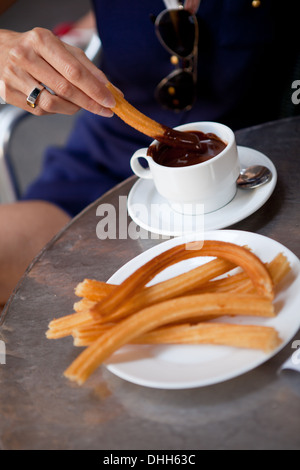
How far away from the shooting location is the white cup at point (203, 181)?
→ 77 cm

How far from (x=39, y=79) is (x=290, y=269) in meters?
0.52

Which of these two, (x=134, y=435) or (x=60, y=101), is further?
(x=60, y=101)

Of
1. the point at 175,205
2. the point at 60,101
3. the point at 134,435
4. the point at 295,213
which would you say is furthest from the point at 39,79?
the point at 134,435

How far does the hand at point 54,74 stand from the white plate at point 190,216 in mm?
158

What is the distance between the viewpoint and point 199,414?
0.55 m

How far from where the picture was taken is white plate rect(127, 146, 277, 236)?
0.79 meters

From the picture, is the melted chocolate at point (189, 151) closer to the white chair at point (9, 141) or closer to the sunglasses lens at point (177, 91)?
the sunglasses lens at point (177, 91)

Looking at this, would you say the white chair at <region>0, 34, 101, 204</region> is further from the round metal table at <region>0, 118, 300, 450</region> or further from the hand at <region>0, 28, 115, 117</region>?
the round metal table at <region>0, 118, 300, 450</region>

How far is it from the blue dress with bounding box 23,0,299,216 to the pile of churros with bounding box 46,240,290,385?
71cm

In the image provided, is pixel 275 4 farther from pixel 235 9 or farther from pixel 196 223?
pixel 196 223

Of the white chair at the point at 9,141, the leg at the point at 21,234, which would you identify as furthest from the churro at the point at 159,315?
the white chair at the point at 9,141

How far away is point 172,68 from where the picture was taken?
1.29 m

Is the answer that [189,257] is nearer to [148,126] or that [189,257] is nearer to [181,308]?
[181,308]

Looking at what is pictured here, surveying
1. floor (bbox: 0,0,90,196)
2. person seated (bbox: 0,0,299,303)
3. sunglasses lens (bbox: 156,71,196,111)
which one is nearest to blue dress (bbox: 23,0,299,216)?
person seated (bbox: 0,0,299,303)
